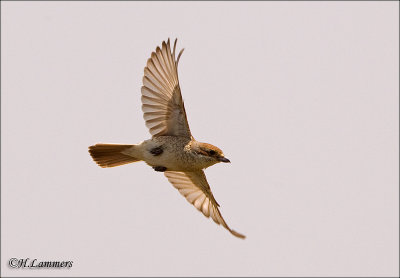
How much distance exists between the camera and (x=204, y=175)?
10.4 m

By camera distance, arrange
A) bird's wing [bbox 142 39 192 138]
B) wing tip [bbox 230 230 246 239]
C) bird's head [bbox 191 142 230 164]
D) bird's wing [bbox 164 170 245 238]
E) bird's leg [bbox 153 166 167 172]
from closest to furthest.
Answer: wing tip [bbox 230 230 246 239], bird's head [bbox 191 142 230 164], bird's wing [bbox 142 39 192 138], bird's leg [bbox 153 166 167 172], bird's wing [bbox 164 170 245 238]

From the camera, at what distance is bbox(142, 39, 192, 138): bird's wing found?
921 centimetres

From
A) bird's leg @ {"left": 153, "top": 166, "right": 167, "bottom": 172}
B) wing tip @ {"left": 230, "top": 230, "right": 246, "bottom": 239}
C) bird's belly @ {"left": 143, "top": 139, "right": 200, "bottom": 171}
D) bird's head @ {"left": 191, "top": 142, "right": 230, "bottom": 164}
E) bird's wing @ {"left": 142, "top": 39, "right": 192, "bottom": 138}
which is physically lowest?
wing tip @ {"left": 230, "top": 230, "right": 246, "bottom": 239}

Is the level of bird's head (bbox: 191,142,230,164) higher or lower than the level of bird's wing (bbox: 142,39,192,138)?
lower

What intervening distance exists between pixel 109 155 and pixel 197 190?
5.75ft

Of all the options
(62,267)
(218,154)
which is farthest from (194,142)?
(62,267)

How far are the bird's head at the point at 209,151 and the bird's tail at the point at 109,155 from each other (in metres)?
0.98

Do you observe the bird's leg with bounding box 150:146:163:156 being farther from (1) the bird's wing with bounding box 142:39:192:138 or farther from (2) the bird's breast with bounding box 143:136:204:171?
(1) the bird's wing with bounding box 142:39:192:138

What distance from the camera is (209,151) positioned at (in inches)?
357

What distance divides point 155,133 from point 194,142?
0.56 metres

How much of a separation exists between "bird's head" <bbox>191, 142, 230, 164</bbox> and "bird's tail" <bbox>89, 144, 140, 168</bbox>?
3.23 ft

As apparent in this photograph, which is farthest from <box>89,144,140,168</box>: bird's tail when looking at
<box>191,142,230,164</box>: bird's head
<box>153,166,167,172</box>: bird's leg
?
<box>191,142,230,164</box>: bird's head

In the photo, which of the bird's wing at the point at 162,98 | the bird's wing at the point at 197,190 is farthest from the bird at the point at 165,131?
the bird's wing at the point at 197,190

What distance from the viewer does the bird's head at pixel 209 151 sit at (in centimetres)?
907
